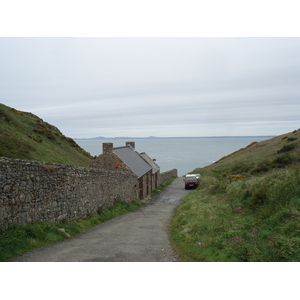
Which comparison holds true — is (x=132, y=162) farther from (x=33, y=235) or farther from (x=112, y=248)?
(x=112, y=248)

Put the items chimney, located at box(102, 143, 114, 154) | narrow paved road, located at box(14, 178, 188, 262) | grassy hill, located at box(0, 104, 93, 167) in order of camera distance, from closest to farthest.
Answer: narrow paved road, located at box(14, 178, 188, 262) → chimney, located at box(102, 143, 114, 154) → grassy hill, located at box(0, 104, 93, 167)

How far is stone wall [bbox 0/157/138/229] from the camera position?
8.87 m

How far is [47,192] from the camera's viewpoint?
11.0 metres

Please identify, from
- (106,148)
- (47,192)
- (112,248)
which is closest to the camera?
(112,248)

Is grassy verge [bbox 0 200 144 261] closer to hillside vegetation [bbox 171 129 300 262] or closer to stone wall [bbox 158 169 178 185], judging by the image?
hillside vegetation [bbox 171 129 300 262]

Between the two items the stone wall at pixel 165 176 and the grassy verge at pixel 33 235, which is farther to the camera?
the stone wall at pixel 165 176

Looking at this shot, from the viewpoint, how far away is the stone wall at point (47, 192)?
887 cm

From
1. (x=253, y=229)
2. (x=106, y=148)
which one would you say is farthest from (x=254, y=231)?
(x=106, y=148)

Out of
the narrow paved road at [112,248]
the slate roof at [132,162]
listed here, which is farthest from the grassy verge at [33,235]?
the slate roof at [132,162]

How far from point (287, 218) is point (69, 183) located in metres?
8.67

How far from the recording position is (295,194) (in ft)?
32.3

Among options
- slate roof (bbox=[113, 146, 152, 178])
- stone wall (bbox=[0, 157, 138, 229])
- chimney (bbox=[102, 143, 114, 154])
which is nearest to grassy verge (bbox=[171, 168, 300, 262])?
stone wall (bbox=[0, 157, 138, 229])

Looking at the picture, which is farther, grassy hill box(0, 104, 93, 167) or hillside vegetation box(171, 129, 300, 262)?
grassy hill box(0, 104, 93, 167)

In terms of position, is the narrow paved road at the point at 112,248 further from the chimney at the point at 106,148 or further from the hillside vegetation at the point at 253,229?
the chimney at the point at 106,148
